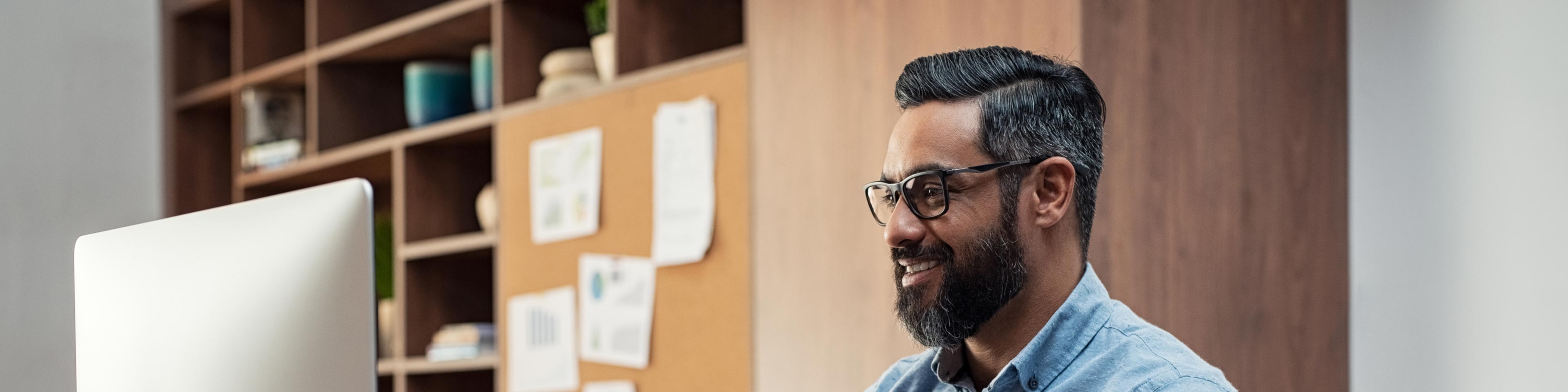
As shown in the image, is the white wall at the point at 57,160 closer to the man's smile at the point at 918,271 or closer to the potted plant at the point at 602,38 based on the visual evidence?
the man's smile at the point at 918,271

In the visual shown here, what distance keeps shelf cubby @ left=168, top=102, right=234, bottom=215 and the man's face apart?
3.49 m

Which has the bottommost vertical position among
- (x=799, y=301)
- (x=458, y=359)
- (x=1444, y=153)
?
(x=458, y=359)

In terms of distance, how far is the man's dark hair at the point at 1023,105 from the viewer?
1.52 metres

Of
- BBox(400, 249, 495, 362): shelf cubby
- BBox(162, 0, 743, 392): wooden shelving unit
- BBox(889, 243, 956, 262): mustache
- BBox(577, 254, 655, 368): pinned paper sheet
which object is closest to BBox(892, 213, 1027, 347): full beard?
BBox(889, 243, 956, 262): mustache

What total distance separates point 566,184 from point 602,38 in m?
0.34

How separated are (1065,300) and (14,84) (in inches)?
41.0

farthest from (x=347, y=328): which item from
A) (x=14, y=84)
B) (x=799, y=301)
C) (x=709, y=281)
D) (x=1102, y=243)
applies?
(x=709, y=281)

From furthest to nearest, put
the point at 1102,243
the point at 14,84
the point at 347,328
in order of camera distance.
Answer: the point at 1102,243
the point at 14,84
the point at 347,328

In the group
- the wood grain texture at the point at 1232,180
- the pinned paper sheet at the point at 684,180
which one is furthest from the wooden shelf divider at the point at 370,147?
the wood grain texture at the point at 1232,180

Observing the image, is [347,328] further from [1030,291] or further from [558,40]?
[558,40]

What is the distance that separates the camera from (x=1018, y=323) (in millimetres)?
1527

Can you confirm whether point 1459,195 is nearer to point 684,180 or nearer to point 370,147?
point 684,180

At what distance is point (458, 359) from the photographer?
137 inches

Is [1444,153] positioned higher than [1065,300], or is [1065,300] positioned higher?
[1444,153]
